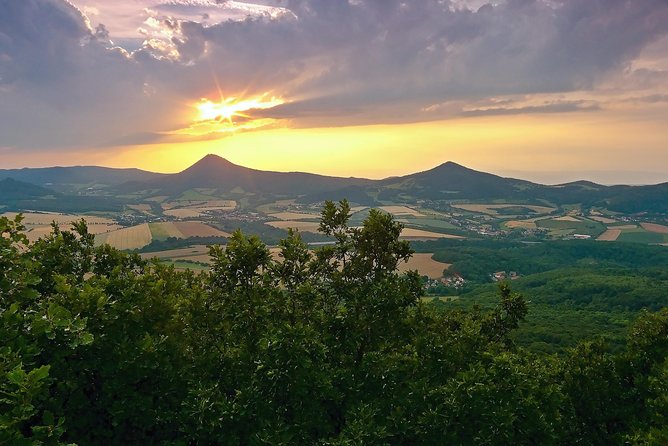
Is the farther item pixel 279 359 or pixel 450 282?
pixel 450 282

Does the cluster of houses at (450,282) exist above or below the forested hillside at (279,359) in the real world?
below

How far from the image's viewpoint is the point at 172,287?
21.1 m

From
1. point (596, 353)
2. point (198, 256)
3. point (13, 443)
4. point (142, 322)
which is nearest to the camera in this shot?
point (13, 443)

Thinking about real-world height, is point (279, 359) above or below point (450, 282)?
above

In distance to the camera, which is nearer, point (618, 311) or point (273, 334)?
point (273, 334)

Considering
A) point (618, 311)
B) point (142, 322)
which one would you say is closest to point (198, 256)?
point (618, 311)

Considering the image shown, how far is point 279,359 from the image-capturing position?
48.2 ft

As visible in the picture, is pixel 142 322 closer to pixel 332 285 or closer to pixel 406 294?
pixel 332 285

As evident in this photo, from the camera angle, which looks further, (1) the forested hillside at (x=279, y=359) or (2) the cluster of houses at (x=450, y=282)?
(2) the cluster of houses at (x=450, y=282)

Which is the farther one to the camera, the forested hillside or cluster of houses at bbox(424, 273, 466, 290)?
cluster of houses at bbox(424, 273, 466, 290)

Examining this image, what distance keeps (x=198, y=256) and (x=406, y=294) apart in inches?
6537

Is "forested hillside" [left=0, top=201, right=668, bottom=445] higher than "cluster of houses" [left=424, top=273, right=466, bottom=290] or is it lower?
higher

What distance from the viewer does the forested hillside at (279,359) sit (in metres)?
14.0

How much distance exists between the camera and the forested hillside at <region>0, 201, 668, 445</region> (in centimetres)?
1405
